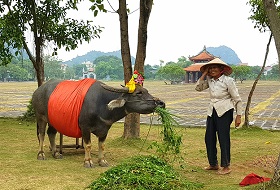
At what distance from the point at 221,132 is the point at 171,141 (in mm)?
902

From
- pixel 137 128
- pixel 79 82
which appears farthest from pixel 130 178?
pixel 137 128

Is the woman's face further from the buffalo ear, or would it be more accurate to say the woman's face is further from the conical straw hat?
the buffalo ear

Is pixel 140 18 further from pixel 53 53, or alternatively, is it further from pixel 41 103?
pixel 53 53

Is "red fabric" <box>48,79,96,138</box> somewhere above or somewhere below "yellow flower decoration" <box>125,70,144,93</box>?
below

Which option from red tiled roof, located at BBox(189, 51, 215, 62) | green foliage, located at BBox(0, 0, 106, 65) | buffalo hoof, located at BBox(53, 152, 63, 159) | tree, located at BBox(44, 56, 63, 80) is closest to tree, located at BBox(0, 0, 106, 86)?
green foliage, located at BBox(0, 0, 106, 65)

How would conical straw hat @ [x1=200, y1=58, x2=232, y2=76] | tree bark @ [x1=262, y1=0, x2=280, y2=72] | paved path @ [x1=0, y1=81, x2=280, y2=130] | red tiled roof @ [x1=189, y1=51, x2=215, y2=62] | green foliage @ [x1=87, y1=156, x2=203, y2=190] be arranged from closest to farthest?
green foliage @ [x1=87, y1=156, x2=203, y2=190]
tree bark @ [x1=262, y1=0, x2=280, y2=72]
conical straw hat @ [x1=200, y1=58, x2=232, y2=76]
paved path @ [x1=0, y1=81, x2=280, y2=130]
red tiled roof @ [x1=189, y1=51, x2=215, y2=62]

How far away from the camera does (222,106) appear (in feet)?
18.4

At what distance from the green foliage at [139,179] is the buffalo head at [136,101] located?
1.24 meters

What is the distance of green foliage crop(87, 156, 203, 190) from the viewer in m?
3.93

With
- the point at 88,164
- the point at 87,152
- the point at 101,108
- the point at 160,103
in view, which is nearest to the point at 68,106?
the point at 101,108

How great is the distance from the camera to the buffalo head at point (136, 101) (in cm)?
571

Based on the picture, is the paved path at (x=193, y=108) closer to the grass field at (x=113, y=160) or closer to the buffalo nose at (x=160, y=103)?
the buffalo nose at (x=160, y=103)

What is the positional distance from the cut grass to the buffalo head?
105cm

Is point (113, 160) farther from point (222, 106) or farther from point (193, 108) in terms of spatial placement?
point (193, 108)
